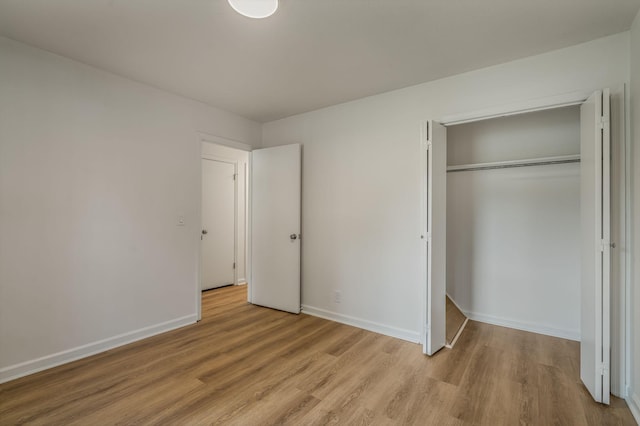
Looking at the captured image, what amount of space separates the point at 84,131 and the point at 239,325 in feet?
7.96

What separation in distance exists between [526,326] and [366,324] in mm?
1709

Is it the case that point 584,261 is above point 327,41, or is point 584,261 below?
below

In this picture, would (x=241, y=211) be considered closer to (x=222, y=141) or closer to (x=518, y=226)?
(x=222, y=141)

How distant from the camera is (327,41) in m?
2.27

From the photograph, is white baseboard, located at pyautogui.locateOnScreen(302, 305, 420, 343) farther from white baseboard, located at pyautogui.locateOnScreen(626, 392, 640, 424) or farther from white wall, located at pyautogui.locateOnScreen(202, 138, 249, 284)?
white wall, located at pyautogui.locateOnScreen(202, 138, 249, 284)

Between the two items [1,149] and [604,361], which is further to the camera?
[1,149]

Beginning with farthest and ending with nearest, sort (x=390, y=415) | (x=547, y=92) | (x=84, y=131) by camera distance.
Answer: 1. (x=84, y=131)
2. (x=547, y=92)
3. (x=390, y=415)

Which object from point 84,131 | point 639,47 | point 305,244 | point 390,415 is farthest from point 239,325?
point 639,47

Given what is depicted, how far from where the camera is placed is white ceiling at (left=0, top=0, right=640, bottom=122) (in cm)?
190

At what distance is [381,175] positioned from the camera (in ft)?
10.8

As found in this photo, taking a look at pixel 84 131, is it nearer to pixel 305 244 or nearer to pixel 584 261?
pixel 305 244

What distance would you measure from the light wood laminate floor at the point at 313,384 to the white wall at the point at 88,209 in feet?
1.11

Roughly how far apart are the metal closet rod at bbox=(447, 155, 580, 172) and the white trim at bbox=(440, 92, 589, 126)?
2.90 feet

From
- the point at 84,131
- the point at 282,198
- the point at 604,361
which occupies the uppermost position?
the point at 84,131
